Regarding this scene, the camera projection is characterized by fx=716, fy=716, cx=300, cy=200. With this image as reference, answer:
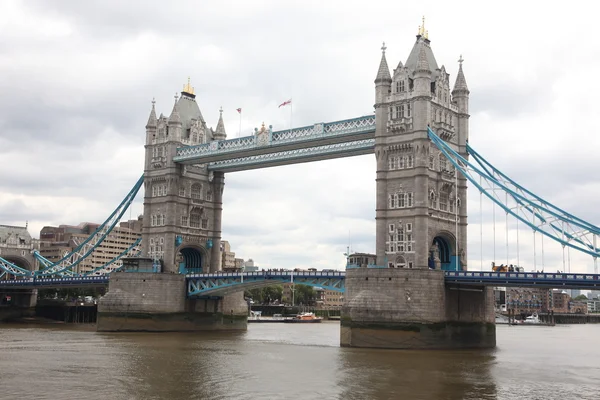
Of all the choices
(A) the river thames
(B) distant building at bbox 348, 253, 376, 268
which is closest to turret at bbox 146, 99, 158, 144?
(A) the river thames

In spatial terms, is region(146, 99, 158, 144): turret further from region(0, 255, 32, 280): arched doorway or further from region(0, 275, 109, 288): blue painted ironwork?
region(0, 255, 32, 280): arched doorway

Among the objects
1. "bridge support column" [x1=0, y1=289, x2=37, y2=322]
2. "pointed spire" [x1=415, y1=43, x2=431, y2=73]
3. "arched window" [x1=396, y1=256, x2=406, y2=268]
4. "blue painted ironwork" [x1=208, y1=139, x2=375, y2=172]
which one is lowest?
"bridge support column" [x1=0, y1=289, x2=37, y2=322]

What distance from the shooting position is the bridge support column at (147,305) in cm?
7562

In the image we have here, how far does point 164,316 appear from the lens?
77000 mm

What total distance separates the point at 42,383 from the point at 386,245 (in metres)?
34.6

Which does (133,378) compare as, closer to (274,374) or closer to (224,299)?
(274,374)

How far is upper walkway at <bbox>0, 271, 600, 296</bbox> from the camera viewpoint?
52.1 m

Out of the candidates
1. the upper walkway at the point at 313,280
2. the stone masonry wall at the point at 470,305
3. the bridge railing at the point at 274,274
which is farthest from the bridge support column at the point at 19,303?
the stone masonry wall at the point at 470,305

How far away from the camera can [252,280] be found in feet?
242

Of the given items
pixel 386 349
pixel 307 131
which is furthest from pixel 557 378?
pixel 307 131

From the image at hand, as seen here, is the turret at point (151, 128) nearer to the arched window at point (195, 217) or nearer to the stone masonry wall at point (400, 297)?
the arched window at point (195, 217)

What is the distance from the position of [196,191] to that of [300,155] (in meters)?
18.2

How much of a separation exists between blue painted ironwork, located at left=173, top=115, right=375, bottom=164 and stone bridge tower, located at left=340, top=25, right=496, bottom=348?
338 centimetres

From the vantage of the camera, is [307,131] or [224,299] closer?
[307,131]
